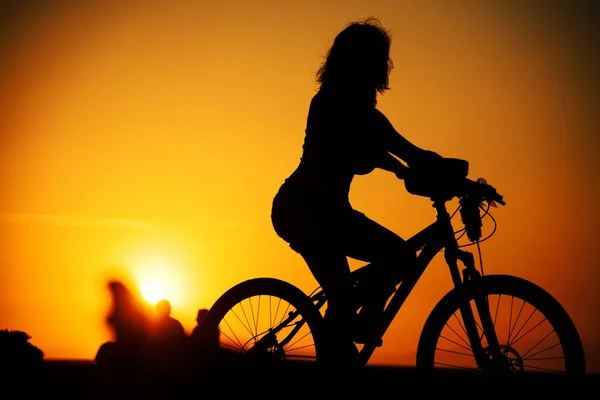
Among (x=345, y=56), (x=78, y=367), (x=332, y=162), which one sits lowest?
(x=78, y=367)

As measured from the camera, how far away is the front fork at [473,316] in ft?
14.8

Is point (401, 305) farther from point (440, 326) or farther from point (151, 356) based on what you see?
point (151, 356)

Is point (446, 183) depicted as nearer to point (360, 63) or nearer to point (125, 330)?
point (360, 63)

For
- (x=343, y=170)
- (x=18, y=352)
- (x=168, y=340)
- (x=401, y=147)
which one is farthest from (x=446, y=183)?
(x=18, y=352)

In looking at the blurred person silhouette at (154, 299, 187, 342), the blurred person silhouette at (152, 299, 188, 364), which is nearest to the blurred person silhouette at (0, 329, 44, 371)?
the blurred person silhouette at (152, 299, 188, 364)

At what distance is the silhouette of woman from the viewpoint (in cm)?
472

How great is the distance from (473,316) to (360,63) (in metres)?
1.72

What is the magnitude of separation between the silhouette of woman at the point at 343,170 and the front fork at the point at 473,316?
12.4 inches

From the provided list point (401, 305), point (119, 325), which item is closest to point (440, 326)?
point (401, 305)

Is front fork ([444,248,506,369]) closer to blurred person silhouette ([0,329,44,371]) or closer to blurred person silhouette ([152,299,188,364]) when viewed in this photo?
blurred person silhouette ([152,299,188,364])

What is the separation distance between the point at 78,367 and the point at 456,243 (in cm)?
246

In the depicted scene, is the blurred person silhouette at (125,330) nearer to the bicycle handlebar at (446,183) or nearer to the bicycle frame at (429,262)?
the bicycle frame at (429,262)

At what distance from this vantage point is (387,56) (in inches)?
194

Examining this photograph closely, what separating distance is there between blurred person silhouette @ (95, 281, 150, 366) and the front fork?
2030 mm
